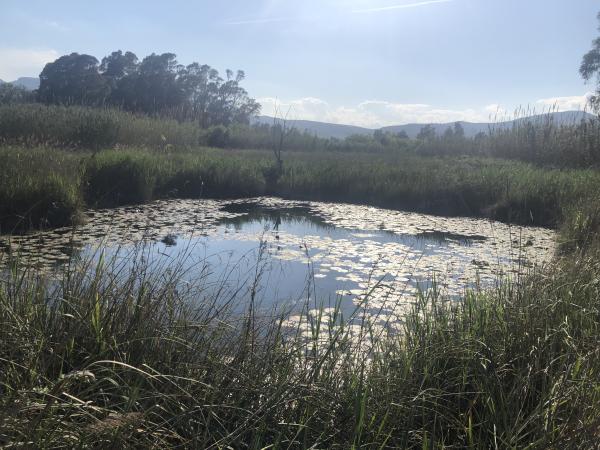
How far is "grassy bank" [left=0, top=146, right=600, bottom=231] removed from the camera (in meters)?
7.04

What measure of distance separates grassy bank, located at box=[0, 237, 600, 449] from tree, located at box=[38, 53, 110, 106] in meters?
22.0

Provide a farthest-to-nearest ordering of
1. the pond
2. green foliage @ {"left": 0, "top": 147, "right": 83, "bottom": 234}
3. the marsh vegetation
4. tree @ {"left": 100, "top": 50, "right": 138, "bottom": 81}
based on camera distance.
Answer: tree @ {"left": 100, "top": 50, "right": 138, "bottom": 81} < green foliage @ {"left": 0, "top": 147, "right": 83, "bottom": 234} < the pond < the marsh vegetation

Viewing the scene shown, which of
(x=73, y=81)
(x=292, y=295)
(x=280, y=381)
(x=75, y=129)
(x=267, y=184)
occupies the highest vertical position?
(x=73, y=81)

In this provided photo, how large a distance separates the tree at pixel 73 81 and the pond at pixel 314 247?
16292 mm

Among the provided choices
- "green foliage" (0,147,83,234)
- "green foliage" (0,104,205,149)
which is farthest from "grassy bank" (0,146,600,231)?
"green foliage" (0,104,205,149)

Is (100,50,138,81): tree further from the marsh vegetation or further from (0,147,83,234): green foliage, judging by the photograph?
(0,147,83,234): green foliage

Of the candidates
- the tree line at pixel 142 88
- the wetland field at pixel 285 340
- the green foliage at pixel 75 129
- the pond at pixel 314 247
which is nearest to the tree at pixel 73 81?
the tree line at pixel 142 88

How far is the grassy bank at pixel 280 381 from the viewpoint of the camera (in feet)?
5.60

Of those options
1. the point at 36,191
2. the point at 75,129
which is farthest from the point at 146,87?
the point at 36,191

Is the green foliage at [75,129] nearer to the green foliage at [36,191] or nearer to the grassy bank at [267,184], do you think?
the grassy bank at [267,184]

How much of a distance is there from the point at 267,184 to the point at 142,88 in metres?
21.2

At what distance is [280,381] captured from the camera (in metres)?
1.98

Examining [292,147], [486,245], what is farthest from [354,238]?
[292,147]

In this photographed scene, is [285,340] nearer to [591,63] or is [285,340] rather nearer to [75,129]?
[75,129]
